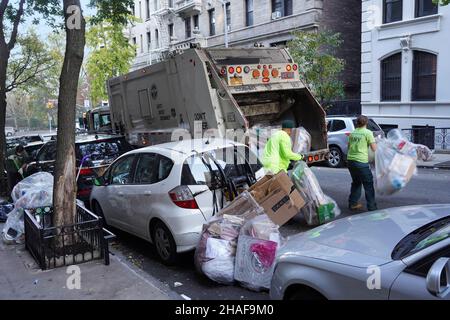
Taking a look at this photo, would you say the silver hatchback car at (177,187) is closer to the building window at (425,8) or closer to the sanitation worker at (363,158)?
the sanitation worker at (363,158)

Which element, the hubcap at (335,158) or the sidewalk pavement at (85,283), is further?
the hubcap at (335,158)

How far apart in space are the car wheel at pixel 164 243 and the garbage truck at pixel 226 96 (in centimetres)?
288

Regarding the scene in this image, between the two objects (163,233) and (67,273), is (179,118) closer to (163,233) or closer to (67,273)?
(163,233)

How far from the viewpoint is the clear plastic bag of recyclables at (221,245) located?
5074 mm

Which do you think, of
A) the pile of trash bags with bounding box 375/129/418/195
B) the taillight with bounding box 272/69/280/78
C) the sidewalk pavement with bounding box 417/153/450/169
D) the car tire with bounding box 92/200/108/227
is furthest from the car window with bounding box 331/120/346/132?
the car tire with bounding box 92/200/108/227

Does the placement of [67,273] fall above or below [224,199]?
below

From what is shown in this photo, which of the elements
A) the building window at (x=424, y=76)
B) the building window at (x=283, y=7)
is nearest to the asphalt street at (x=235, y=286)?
the building window at (x=424, y=76)

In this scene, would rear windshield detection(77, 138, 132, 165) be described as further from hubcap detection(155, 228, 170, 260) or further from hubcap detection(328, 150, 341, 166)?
hubcap detection(328, 150, 341, 166)

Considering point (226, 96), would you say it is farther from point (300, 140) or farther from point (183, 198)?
point (183, 198)

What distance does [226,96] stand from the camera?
8586mm

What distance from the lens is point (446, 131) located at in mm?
16516

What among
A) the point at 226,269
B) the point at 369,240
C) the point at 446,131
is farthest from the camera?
the point at 446,131
